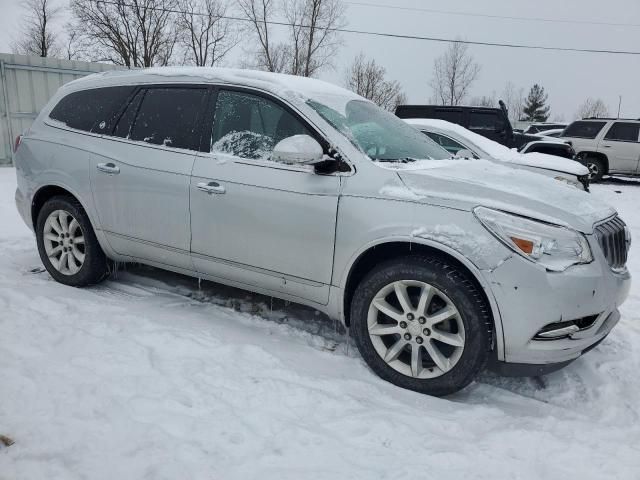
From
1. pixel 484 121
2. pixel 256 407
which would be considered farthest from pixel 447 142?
pixel 256 407

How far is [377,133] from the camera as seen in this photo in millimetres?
3451

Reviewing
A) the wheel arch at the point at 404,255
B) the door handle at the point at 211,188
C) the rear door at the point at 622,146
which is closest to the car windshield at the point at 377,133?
the wheel arch at the point at 404,255

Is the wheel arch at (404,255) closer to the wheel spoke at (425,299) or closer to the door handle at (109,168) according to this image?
the wheel spoke at (425,299)

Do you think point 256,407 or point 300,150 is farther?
point 300,150

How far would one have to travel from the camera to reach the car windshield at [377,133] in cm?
320

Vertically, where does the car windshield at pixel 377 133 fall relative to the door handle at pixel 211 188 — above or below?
above

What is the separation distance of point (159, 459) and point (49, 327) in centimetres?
163

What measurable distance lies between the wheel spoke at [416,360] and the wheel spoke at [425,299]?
0.73ft

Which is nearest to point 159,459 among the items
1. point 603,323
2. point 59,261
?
point 603,323

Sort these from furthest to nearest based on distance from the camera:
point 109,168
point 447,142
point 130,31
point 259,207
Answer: point 130,31 → point 447,142 → point 109,168 → point 259,207

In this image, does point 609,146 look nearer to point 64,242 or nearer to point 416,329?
point 416,329

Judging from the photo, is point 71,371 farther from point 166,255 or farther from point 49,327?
point 166,255

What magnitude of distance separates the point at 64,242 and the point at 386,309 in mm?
2898

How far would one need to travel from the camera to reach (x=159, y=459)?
2094mm
